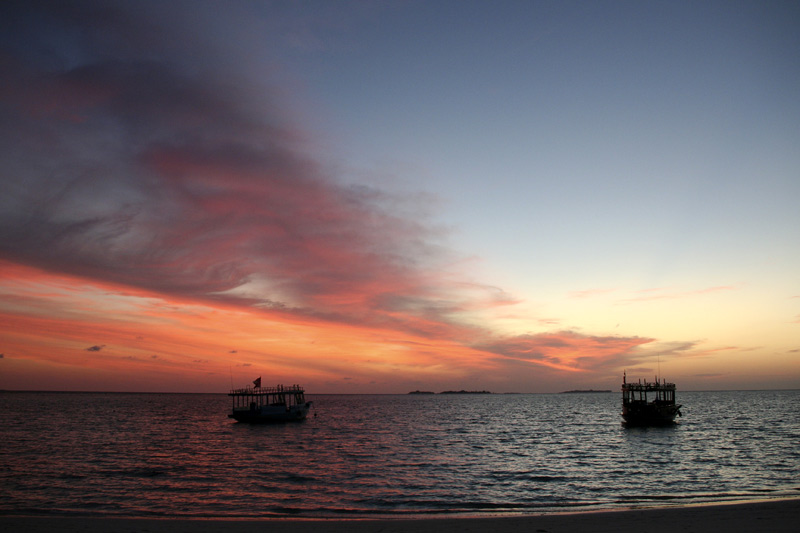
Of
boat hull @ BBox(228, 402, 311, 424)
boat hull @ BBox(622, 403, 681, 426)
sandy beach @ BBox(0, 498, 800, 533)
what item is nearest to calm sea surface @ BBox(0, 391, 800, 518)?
Result: sandy beach @ BBox(0, 498, 800, 533)

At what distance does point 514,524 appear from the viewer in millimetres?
18281

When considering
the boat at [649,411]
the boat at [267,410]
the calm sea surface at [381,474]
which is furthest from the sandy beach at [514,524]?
the boat at [267,410]

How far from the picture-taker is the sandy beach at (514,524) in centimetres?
1714

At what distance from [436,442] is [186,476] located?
29.6 meters

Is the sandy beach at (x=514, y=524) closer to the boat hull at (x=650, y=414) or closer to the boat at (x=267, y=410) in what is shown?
the boat hull at (x=650, y=414)

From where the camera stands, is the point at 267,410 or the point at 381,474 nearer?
the point at 381,474

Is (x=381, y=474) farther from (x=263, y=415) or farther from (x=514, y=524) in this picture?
(x=263, y=415)

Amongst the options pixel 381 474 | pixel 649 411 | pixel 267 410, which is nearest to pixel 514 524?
pixel 381 474

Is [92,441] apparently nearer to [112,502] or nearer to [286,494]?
[112,502]

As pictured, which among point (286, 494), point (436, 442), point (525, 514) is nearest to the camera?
point (525, 514)

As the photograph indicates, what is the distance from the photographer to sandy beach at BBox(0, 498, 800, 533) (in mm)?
17141

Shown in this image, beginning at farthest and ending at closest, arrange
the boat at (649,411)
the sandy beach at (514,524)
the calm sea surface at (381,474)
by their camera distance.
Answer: the boat at (649,411) → the calm sea surface at (381,474) → the sandy beach at (514,524)

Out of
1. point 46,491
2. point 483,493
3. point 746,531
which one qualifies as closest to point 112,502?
point 46,491

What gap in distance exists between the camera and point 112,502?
2542cm
